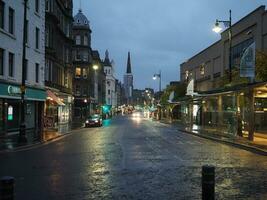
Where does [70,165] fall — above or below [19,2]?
below

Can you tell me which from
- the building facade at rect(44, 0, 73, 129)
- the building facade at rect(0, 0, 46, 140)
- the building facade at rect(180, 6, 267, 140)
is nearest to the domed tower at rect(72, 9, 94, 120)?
the building facade at rect(180, 6, 267, 140)

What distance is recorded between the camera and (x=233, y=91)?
33594mm

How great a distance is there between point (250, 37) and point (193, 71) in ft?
108

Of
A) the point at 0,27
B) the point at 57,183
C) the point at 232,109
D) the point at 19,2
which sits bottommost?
the point at 57,183

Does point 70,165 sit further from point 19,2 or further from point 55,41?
point 55,41

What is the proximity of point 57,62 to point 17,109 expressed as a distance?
797 inches

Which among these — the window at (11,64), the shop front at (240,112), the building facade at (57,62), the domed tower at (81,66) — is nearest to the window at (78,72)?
the domed tower at (81,66)

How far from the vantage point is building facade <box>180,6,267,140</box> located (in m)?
33.2

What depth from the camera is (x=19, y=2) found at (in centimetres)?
3856

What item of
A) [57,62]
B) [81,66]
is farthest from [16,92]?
[81,66]

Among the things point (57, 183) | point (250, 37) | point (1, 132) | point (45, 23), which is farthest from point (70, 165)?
point (250, 37)

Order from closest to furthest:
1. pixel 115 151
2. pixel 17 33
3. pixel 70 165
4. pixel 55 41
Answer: pixel 70 165 < pixel 115 151 < pixel 17 33 < pixel 55 41

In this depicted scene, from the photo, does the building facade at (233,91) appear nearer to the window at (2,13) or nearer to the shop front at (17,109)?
the shop front at (17,109)

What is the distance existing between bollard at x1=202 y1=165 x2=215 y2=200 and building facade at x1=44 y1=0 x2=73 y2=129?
4184 cm
